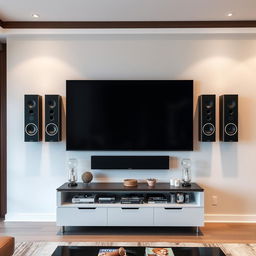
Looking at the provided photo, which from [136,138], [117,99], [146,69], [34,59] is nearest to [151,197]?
[136,138]

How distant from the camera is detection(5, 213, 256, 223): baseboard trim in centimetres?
366

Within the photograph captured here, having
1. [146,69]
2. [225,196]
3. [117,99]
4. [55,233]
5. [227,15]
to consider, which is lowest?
[55,233]

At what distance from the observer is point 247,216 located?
12.0 ft

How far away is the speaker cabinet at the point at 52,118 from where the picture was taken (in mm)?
3555

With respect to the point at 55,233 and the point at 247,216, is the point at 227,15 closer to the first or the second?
the point at 247,216

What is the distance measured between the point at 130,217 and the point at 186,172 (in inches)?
38.7

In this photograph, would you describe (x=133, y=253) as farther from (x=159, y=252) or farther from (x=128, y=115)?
(x=128, y=115)

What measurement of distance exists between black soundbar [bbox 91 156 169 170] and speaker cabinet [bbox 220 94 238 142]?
2.91 ft

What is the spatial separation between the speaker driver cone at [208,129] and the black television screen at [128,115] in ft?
0.62

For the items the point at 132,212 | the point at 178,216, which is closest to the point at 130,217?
the point at 132,212

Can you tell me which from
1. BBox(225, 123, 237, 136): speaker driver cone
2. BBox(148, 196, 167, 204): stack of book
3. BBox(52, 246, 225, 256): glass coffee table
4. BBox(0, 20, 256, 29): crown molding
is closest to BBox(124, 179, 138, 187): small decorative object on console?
BBox(148, 196, 167, 204): stack of book

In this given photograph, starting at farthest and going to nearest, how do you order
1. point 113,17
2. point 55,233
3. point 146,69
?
point 146,69 → point 113,17 → point 55,233

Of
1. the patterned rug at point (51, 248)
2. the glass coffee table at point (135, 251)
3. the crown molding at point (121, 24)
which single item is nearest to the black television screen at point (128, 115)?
the crown molding at point (121, 24)

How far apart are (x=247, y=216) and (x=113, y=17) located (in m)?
3.37
